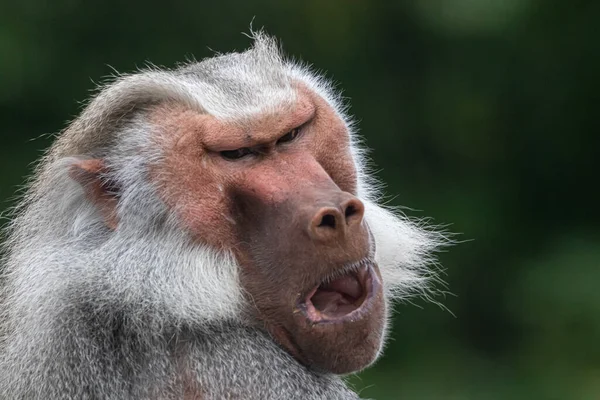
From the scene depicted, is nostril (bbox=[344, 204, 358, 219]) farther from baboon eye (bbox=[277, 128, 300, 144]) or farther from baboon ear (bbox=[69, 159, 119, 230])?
baboon ear (bbox=[69, 159, 119, 230])

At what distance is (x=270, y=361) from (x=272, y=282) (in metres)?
0.25

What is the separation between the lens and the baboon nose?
10.5 ft

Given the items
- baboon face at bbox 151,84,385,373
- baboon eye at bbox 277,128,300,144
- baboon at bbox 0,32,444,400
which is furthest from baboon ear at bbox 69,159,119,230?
baboon eye at bbox 277,128,300,144

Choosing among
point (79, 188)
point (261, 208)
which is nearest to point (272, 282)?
point (261, 208)

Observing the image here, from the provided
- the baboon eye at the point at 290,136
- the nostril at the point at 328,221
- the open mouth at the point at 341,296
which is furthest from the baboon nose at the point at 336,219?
the baboon eye at the point at 290,136

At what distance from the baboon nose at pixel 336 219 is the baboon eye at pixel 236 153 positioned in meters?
0.38

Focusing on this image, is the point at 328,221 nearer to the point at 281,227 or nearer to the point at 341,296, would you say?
the point at 281,227

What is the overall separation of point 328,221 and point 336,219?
0.03 meters

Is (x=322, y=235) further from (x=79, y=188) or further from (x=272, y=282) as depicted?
(x=79, y=188)

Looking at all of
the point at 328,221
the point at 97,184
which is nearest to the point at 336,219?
the point at 328,221

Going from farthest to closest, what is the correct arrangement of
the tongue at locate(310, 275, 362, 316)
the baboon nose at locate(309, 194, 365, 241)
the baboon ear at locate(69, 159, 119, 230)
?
the baboon ear at locate(69, 159, 119, 230) → the tongue at locate(310, 275, 362, 316) → the baboon nose at locate(309, 194, 365, 241)

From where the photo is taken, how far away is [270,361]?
327 cm

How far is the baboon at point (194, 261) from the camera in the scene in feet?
10.6

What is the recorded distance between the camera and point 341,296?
133 inches
